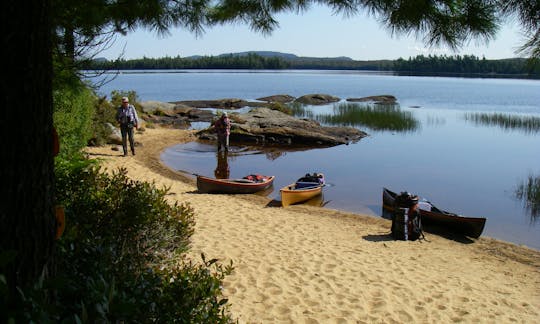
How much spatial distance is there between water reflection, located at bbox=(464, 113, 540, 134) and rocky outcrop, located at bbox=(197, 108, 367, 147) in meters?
12.6

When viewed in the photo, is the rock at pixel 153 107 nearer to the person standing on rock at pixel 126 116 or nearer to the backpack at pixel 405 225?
the person standing on rock at pixel 126 116

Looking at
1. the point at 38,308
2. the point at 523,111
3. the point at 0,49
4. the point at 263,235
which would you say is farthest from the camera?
the point at 523,111

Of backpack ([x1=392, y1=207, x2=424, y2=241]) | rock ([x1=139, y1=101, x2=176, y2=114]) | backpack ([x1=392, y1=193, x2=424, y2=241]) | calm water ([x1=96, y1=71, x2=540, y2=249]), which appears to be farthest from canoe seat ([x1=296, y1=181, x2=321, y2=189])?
rock ([x1=139, y1=101, x2=176, y2=114])

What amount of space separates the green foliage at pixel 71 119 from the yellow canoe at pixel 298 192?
5369 mm

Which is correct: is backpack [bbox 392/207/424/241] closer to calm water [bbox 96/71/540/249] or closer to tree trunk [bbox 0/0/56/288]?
calm water [bbox 96/71/540/249]

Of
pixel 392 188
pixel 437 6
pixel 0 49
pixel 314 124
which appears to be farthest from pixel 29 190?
pixel 314 124

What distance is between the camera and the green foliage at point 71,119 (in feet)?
38.1

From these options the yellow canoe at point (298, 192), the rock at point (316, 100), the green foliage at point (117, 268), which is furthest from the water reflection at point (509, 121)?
the green foliage at point (117, 268)

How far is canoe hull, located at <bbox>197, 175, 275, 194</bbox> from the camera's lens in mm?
14219

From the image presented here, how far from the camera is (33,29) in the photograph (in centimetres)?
312

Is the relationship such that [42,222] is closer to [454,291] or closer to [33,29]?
[33,29]

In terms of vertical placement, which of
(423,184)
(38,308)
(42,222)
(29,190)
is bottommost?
(423,184)

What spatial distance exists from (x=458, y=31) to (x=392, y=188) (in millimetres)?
13187

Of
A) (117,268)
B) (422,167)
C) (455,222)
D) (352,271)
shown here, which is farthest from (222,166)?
(117,268)
